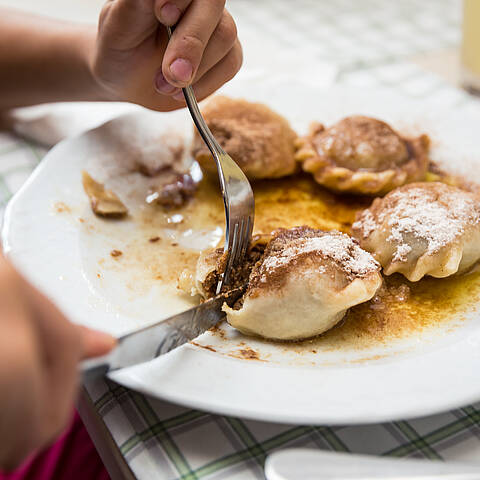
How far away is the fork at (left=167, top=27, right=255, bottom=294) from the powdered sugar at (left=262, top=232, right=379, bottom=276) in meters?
0.09

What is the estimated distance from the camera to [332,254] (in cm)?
108

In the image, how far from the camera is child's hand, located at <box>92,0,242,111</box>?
1184 millimetres

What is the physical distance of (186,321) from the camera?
0.96m

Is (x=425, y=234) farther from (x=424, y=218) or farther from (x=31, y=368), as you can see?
(x=31, y=368)

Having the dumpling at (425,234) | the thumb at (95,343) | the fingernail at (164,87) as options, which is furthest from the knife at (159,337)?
Answer: the fingernail at (164,87)

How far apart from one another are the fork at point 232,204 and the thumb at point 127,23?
92 millimetres

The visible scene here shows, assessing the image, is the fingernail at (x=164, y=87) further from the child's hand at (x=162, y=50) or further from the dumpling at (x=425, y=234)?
the dumpling at (x=425, y=234)

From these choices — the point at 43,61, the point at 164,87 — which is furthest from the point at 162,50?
the point at 43,61

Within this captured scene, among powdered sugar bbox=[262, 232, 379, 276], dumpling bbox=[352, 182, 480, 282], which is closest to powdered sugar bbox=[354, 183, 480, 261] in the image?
dumpling bbox=[352, 182, 480, 282]

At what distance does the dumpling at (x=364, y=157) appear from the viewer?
1439 millimetres

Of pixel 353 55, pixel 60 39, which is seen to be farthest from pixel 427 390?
pixel 353 55

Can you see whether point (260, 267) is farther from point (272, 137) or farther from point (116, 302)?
point (272, 137)

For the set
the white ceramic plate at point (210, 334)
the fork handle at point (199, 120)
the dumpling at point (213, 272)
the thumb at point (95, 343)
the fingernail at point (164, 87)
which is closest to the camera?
the thumb at point (95, 343)

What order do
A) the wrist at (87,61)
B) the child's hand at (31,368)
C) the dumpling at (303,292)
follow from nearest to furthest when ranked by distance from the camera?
1. the child's hand at (31,368)
2. the dumpling at (303,292)
3. the wrist at (87,61)
